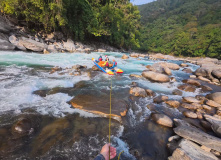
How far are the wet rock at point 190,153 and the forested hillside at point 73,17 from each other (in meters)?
16.0

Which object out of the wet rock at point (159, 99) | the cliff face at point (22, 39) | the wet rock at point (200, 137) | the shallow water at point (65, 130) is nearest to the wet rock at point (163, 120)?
the shallow water at point (65, 130)

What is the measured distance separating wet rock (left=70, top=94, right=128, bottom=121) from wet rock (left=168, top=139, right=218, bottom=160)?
166cm

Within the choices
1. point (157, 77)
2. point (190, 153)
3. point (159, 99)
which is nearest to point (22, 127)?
point (190, 153)

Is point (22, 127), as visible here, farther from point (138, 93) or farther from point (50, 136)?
point (138, 93)

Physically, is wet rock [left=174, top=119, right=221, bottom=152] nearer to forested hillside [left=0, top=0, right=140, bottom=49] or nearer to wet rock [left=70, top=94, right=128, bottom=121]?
wet rock [left=70, top=94, right=128, bottom=121]

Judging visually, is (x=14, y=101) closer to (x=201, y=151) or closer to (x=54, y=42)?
(x=201, y=151)

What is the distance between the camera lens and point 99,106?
3930mm

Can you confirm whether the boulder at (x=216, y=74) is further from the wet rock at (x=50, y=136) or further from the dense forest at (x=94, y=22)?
the dense forest at (x=94, y=22)

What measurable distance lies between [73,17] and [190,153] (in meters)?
20.4

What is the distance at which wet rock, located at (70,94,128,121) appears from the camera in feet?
12.0

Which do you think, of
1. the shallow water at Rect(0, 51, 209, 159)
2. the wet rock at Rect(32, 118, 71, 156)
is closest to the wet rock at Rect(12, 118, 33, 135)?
the shallow water at Rect(0, 51, 209, 159)

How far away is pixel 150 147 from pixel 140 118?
109 centimetres

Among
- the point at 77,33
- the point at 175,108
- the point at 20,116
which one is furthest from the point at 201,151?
the point at 77,33

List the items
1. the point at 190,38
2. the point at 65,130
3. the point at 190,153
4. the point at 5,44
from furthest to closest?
1. the point at 190,38
2. the point at 5,44
3. the point at 65,130
4. the point at 190,153
